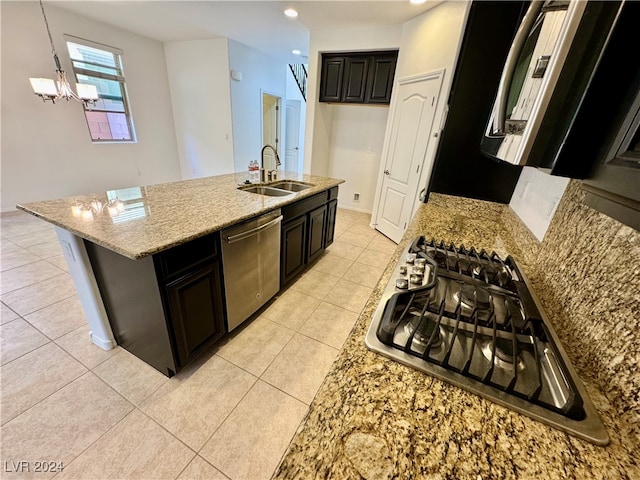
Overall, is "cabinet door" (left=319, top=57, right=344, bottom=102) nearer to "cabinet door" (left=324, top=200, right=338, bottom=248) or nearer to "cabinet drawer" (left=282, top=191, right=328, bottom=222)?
"cabinet door" (left=324, top=200, right=338, bottom=248)

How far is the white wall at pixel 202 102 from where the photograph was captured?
476 centimetres

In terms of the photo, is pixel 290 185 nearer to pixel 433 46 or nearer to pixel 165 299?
pixel 165 299

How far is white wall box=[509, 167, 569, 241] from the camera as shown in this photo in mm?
1047

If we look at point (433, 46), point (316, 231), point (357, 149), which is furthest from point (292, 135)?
point (316, 231)

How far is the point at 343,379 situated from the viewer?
0.56 m

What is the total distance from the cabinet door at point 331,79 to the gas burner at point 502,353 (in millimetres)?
3988

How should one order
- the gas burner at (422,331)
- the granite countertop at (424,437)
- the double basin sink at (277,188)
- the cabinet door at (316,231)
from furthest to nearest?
the cabinet door at (316,231) → the double basin sink at (277,188) → the gas burner at (422,331) → the granite countertop at (424,437)

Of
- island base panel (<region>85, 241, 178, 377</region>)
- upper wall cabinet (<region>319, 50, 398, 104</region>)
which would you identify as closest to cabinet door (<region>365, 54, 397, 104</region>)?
upper wall cabinet (<region>319, 50, 398, 104</region>)

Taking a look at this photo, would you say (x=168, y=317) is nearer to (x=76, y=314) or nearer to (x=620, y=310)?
(x=76, y=314)

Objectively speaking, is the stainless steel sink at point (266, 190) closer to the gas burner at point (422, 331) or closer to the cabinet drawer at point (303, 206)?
the cabinet drawer at point (303, 206)

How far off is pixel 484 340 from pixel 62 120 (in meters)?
6.03

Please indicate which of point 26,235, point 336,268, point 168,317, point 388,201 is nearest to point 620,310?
point 168,317

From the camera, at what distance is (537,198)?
4.01 ft

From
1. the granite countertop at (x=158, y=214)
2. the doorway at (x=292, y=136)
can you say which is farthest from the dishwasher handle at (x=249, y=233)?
the doorway at (x=292, y=136)
